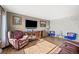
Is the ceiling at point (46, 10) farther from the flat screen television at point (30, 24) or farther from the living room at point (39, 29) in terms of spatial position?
the flat screen television at point (30, 24)

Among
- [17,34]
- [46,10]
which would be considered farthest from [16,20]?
[46,10]

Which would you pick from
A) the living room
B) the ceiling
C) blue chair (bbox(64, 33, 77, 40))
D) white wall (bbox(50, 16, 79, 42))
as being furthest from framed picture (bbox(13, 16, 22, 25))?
blue chair (bbox(64, 33, 77, 40))

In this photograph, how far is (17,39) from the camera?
1.88 m

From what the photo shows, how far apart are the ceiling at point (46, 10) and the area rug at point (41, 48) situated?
49cm

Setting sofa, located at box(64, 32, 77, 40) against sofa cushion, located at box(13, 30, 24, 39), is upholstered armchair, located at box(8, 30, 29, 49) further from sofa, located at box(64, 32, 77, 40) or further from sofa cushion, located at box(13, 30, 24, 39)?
sofa, located at box(64, 32, 77, 40)

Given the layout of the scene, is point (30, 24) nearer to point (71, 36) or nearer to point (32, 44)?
point (32, 44)

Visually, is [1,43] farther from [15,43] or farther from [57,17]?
[57,17]

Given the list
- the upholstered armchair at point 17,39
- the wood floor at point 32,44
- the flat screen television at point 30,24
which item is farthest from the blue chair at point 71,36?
the upholstered armchair at point 17,39

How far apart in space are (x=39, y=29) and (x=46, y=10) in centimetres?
37

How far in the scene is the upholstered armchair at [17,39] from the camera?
1851 millimetres

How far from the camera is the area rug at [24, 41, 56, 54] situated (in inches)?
74.0

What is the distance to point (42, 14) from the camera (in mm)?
1900
